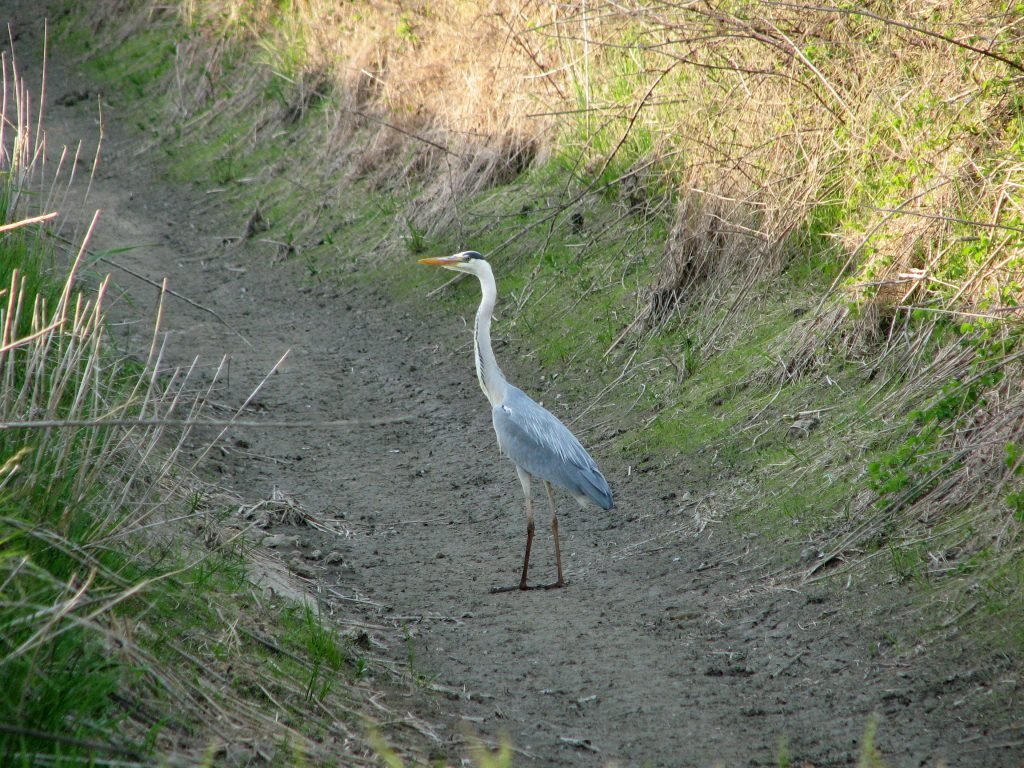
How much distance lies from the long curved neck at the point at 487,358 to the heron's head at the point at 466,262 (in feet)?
0.26

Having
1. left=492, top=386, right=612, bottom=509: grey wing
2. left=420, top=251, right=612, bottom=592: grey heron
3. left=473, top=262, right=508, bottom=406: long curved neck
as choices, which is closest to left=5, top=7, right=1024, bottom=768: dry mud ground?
left=420, top=251, right=612, bottom=592: grey heron

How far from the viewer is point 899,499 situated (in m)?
5.25

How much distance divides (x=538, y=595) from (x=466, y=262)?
258 centimetres

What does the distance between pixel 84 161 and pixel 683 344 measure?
406 inches

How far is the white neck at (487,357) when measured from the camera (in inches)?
267

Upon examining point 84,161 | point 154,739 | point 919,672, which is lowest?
point 84,161

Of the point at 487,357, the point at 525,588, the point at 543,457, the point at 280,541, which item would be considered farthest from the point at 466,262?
the point at 525,588

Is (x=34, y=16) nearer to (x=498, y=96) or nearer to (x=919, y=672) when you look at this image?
(x=498, y=96)

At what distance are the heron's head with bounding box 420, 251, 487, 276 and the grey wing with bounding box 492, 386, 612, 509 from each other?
124cm

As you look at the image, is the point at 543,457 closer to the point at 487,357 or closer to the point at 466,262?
the point at 487,357

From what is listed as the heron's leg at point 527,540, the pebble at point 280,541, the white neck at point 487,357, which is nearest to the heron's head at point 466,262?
the white neck at point 487,357

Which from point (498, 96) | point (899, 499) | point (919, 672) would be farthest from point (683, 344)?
point (498, 96)

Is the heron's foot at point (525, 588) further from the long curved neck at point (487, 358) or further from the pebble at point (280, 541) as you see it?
the long curved neck at point (487, 358)

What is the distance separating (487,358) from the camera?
6895mm
